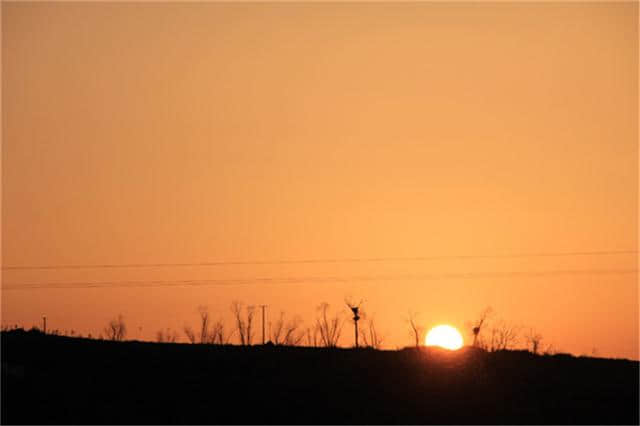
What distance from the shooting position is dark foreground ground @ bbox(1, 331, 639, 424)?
5188cm

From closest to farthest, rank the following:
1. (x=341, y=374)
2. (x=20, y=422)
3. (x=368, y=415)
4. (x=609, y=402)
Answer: (x=20, y=422)
(x=368, y=415)
(x=609, y=402)
(x=341, y=374)

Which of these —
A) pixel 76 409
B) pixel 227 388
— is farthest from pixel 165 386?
pixel 76 409

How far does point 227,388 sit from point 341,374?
26.2 feet

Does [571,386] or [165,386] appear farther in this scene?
[571,386]

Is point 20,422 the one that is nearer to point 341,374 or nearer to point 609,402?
point 341,374

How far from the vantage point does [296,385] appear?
58.8 metres

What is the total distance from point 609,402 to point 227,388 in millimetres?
21162

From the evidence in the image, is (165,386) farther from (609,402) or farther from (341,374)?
(609,402)

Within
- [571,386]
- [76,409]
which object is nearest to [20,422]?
[76,409]

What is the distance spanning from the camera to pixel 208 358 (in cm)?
6519

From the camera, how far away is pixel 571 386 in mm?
61281

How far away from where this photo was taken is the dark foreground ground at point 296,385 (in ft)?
170

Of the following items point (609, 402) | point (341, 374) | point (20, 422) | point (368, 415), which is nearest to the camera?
point (20, 422)

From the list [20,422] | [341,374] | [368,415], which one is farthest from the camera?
[341,374]
